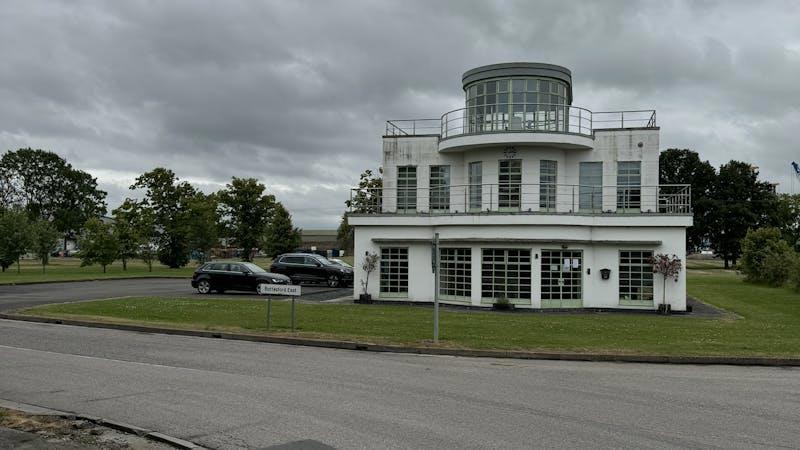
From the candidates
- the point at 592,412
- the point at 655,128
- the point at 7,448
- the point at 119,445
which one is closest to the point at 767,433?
the point at 592,412

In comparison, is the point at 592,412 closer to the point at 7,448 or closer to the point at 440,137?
the point at 7,448

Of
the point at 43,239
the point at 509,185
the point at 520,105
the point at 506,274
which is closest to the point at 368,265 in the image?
the point at 506,274

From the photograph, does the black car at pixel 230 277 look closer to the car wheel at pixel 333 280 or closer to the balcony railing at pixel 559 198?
the car wheel at pixel 333 280

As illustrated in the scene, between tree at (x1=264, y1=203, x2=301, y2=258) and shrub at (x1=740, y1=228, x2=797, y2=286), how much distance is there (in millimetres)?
44848

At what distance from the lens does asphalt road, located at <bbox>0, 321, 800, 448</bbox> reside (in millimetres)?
7316

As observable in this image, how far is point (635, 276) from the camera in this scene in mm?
24797

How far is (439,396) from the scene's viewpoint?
945cm

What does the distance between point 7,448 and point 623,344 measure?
12.5 m

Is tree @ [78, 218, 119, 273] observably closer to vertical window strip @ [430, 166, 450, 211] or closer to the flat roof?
vertical window strip @ [430, 166, 450, 211]

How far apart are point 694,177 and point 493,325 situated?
61.3 m

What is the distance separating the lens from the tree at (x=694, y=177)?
70.6 metres

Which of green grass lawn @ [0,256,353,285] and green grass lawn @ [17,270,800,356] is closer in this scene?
green grass lawn @ [17,270,800,356]

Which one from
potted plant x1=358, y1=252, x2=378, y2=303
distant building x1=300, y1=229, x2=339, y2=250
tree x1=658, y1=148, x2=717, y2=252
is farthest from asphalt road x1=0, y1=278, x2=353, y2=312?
distant building x1=300, y1=229, x2=339, y2=250

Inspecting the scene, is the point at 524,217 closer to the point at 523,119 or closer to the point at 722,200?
the point at 523,119
